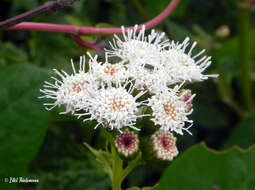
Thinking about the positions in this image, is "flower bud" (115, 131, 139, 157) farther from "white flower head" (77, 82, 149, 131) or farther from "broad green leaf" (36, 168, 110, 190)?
"broad green leaf" (36, 168, 110, 190)

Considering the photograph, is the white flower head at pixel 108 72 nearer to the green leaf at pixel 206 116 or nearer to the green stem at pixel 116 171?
the green stem at pixel 116 171

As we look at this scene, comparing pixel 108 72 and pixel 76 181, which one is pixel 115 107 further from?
pixel 76 181

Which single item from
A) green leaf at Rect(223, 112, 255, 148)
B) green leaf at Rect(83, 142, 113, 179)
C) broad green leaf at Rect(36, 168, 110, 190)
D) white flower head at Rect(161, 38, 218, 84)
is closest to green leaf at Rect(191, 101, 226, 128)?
green leaf at Rect(223, 112, 255, 148)

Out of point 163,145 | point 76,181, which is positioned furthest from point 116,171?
point 76,181

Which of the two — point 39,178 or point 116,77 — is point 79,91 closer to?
point 116,77

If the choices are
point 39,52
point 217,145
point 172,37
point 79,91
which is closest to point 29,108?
point 79,91

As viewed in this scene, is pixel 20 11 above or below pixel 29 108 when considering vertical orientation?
above
